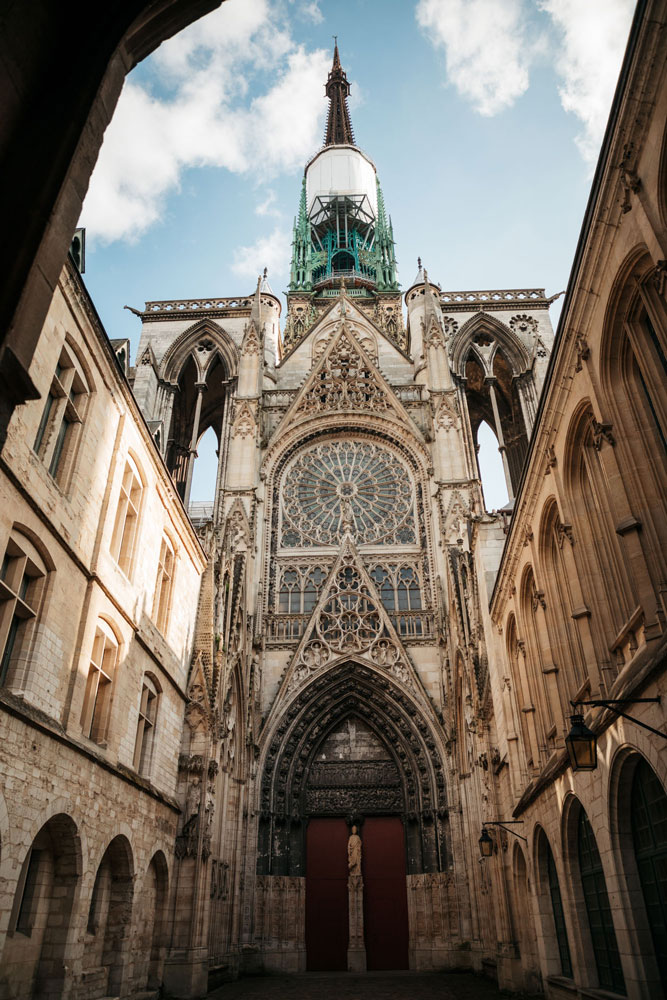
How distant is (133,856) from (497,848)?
8382 mm

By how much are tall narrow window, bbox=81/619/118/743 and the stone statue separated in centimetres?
1153

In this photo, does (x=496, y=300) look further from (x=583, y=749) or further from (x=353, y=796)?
(x=583, y=749)

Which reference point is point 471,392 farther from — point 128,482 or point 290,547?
point 128,482

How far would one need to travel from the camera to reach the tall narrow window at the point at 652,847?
6.84 m

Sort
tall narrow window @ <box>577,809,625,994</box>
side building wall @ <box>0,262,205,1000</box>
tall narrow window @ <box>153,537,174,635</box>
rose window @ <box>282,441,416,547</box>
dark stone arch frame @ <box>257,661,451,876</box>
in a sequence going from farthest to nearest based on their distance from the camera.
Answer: rose window @ <box>282,441,416,547</box>, dark stone arch frame @ <box>257,661,451,876</box>, tall narrow window @ <box>153,537,174,635</box>, tall narrow window @ <box>577,809,625,994</box>, side building wall @ <box>0,262,205,1000</box>

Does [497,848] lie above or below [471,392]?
below

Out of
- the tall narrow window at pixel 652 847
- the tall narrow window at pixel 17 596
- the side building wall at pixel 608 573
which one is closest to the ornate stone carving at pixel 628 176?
the side building wall at pixel 608 573

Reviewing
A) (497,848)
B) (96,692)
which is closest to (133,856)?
(96,692)

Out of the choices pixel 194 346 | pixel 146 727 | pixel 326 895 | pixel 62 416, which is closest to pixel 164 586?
pixel 146 727

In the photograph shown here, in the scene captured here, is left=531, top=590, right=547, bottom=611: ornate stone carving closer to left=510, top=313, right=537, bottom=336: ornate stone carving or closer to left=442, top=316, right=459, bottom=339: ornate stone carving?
left=442, top=316, right=459, bottom=339: ornate stone carving

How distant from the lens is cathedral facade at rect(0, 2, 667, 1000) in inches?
303

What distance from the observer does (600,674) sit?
8789 millimetres

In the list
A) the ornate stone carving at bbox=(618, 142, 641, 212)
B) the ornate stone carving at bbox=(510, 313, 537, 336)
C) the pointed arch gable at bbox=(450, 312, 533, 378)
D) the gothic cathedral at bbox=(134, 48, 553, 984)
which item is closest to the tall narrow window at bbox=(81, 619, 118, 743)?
the gothic cathedral at bbox=(134, 48, 553, 984)

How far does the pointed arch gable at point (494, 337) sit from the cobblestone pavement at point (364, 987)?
2051 centimetres
